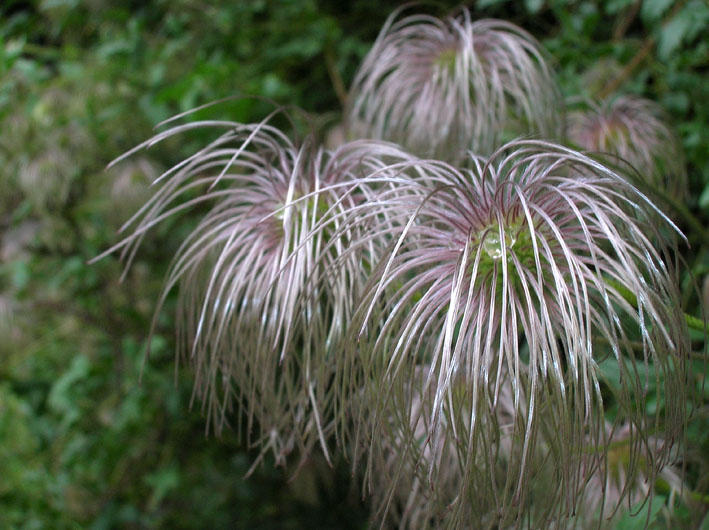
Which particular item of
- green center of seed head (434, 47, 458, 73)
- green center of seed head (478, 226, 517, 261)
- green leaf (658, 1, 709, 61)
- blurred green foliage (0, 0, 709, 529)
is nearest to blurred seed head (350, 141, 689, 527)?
green center of seed head (478, 226, 517, 261)

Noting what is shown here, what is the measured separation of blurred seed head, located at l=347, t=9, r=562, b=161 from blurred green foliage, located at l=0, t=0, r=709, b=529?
370mm

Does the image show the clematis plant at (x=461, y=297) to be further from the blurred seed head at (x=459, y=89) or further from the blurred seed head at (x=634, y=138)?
the blurred seed head at (x=634, y=138)

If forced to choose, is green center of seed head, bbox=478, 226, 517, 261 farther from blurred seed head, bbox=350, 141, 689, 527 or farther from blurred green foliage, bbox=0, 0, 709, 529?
blurred green foliage, bbox=0, 0, 709, 529

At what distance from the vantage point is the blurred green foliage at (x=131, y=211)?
4.72 feet

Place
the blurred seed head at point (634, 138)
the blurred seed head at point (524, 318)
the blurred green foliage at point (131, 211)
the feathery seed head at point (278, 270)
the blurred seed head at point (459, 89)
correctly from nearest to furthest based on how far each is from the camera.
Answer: the blurred seed head at point (524, 318) < the feathery seed head at point (278, 270) < the blurred seed head at point (459, 89) < the blurred seed head at point (634, 138) < the blurred green foliage at point (131, 211)

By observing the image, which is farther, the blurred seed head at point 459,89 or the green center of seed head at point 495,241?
the blurred seed head at point 459,89

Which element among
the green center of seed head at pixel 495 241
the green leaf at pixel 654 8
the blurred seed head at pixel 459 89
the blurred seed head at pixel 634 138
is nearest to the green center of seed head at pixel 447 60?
the blurred seed head at pixel 459 89

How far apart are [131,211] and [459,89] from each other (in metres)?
0.79

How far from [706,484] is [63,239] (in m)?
1.40

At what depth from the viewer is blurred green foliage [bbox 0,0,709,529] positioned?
144cm

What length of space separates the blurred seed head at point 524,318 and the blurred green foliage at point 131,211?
806 mm

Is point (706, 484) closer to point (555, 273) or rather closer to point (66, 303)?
point (555, 273)

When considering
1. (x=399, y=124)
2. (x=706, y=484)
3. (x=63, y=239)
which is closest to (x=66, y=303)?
(x=63, y=239)

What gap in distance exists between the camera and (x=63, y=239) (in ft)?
5.14
